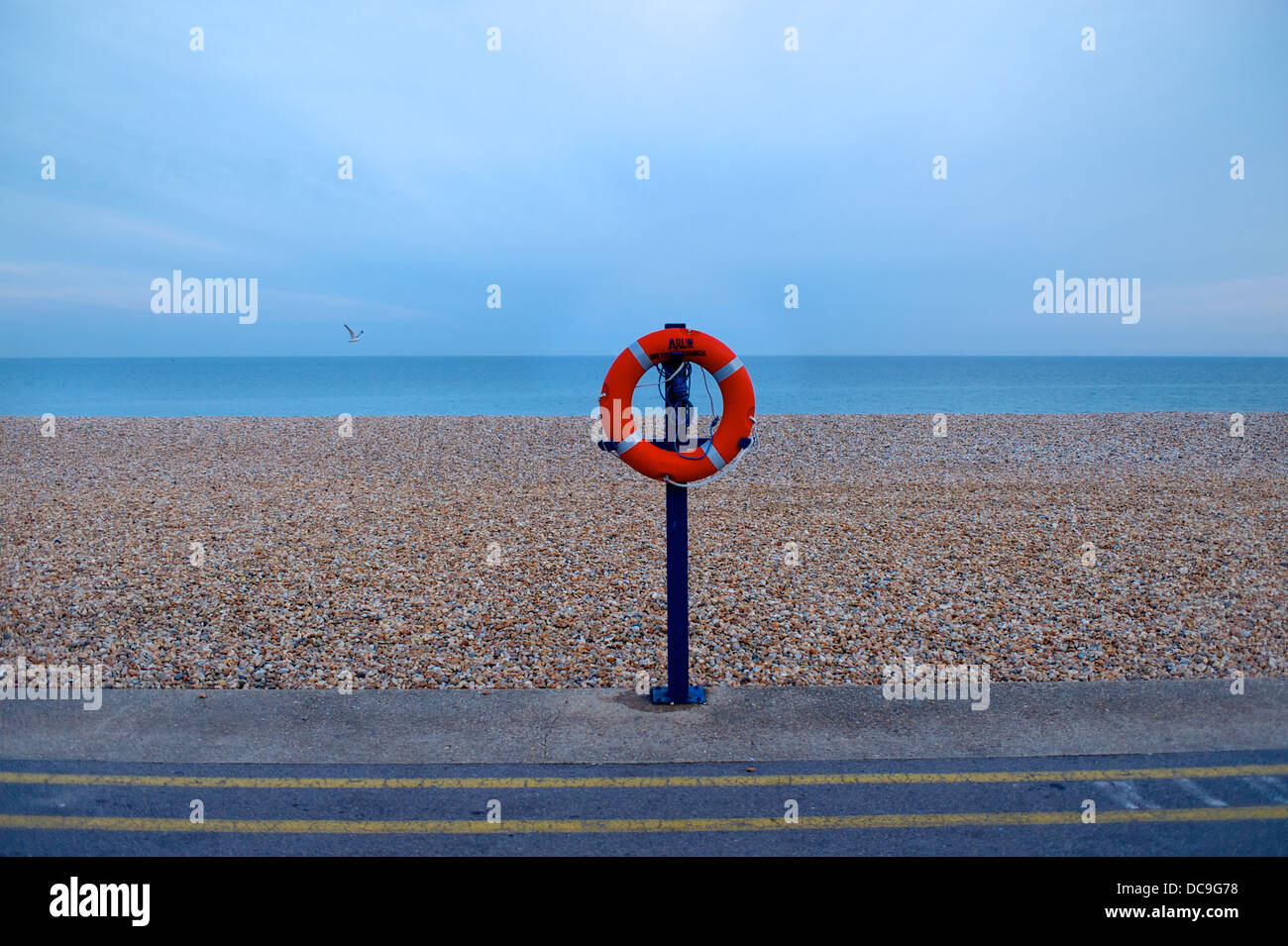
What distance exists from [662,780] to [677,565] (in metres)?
1.01

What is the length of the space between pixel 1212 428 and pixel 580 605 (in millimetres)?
15541

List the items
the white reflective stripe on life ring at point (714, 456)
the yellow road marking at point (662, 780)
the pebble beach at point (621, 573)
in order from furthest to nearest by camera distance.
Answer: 1. the pebble beach at point (621, 573)
2. the white reflective stripe on life ring at point (714, 456)
3. the yellow road marking at point (662, 780)

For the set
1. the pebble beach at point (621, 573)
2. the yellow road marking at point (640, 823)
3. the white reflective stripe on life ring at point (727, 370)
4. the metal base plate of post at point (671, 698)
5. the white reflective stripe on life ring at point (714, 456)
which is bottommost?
the yellow road marking at point (640, 823)

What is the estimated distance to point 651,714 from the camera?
4.08m

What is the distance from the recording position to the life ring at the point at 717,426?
4.04m

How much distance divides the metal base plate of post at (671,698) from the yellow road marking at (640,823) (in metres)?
1.05

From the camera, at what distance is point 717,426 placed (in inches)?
166

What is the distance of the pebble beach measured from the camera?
4895 mm

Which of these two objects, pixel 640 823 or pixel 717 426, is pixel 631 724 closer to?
pixel 640 823

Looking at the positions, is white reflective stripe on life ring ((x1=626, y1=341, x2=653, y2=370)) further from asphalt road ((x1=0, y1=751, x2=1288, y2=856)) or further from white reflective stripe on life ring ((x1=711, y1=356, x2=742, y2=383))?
asphalt road ((x1=0, y1=751, x2=1288, y2=856))
